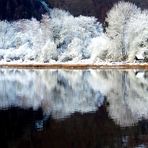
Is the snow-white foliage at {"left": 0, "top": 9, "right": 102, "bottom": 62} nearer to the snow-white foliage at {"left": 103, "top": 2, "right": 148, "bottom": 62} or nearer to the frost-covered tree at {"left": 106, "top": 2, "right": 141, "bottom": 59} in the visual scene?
the frost-covered tree at {"left": 106, "top": 2, "right": 141, "bottom": 59}

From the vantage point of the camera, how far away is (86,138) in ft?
97.2

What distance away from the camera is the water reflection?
39.0m

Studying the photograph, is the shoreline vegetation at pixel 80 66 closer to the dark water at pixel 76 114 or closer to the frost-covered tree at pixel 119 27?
the frost-covered tree at pixel 119 27

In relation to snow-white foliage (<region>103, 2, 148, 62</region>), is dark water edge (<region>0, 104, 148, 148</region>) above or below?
below

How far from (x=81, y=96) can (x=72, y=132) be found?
1690 cm

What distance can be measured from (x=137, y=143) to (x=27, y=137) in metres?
7.09

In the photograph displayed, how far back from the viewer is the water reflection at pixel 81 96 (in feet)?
128

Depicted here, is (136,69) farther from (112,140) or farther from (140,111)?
(112,140)

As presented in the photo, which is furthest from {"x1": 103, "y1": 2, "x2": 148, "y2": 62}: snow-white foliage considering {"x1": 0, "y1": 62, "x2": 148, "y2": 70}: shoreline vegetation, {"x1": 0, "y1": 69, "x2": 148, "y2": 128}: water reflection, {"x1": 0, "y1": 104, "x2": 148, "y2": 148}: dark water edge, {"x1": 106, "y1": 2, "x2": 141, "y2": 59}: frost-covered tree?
{"x1": 0, "y1": 104, "x2": 148, "y2": 148}: dark water edge

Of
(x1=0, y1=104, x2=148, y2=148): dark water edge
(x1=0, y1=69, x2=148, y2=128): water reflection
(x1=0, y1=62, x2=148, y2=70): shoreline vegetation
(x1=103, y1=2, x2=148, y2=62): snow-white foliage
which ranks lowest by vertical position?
(x1=0, y1=104, x2=148, y2=148): dark water edge

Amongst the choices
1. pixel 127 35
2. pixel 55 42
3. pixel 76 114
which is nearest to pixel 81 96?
pixel 76 114

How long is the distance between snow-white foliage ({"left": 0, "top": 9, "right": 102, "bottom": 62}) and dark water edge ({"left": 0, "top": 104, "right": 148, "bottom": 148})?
6518 centimetres

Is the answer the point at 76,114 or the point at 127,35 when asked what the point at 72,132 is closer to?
the point at 76,114

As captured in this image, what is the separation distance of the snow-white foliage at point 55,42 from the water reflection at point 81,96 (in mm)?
35129
